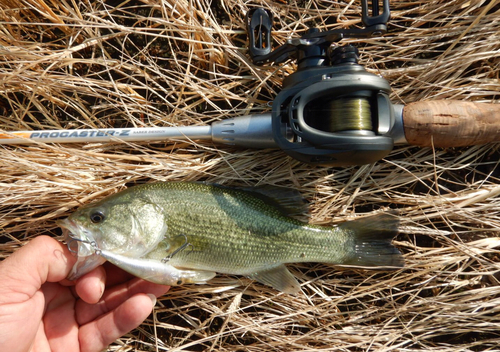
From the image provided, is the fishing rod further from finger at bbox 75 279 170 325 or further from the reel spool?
finger at bbox 75 279 170 325

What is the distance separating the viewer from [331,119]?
2150 millimetres

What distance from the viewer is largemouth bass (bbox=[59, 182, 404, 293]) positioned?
214 cm

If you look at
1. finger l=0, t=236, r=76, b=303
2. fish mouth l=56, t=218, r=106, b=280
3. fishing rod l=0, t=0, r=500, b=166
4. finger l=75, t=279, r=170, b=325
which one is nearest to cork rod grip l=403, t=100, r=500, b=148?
fishing rod l=0, t=0, r=500, b=166

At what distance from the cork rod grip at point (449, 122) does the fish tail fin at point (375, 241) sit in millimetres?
595

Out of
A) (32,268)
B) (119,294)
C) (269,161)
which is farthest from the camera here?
(269,161)

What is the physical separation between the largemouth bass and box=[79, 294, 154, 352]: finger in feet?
0.64

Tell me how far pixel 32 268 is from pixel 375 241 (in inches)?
86.1

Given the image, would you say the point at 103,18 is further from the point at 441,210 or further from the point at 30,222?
the point at 441,210

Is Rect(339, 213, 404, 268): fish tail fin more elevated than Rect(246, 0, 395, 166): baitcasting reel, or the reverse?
Rect(246, 0, 395, 166): baitcasting reel

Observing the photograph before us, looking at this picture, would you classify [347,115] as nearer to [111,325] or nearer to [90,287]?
[90,287]

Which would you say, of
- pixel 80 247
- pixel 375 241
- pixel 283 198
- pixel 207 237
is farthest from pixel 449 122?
pixel 80 247

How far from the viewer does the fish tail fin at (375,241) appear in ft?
8.15

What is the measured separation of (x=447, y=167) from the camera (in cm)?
271

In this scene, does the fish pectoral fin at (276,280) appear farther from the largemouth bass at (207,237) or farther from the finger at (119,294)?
the finger at (119,294)
